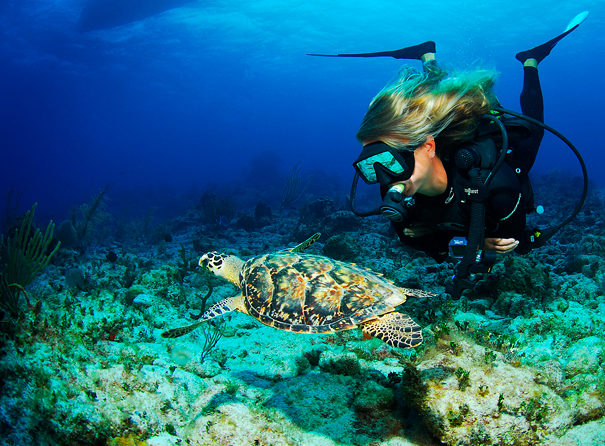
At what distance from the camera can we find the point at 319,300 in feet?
9.77

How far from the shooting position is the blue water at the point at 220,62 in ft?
92.5

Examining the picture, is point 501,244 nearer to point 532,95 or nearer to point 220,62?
point 532,95

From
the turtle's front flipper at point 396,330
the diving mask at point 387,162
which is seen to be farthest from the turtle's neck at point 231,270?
the diving mask at point 387,162

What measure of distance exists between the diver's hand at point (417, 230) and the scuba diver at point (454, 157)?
0.73 ft

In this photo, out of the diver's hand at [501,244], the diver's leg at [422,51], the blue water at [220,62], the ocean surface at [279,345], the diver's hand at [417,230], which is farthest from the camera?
the blue water at [220,62]

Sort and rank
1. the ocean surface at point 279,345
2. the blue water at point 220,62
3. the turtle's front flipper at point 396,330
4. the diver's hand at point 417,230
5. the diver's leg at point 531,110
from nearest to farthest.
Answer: the ocean surface at point 279,345
the turtle's front flipper at point 396,330
the diver's leg at point 531,110
the diver's hand at point 417,230
the blue water at point 220,62

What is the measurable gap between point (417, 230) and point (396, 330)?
1.17m

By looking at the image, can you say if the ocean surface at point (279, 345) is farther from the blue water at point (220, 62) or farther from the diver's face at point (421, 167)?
the blue water at point (220, 62)

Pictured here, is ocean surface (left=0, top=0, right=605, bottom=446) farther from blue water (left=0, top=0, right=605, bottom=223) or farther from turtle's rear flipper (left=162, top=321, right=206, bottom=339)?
blue water (left=0, top=0, right=605, bottom=223)

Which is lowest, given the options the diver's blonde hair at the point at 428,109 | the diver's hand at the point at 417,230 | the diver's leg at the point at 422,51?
A: the diver's hand at the point at 417,230

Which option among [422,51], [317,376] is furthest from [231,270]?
[422,51]

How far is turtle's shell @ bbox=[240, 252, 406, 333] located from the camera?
2.87m

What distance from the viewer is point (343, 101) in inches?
3538

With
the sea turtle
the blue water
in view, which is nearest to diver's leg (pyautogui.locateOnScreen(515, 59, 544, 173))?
the blue water
